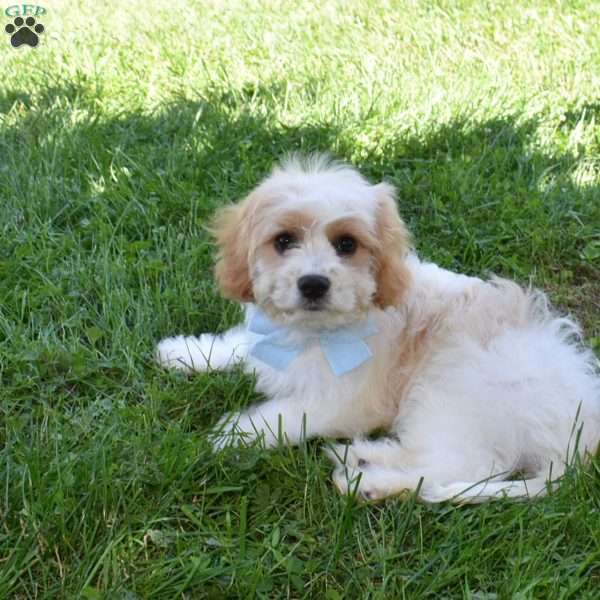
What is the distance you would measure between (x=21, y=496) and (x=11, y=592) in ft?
0.97

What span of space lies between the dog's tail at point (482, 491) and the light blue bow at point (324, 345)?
20.5 inches

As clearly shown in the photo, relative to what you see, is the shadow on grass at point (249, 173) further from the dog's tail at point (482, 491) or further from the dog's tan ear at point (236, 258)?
the dog's tail at point (482, 491)

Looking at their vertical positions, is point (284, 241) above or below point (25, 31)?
below

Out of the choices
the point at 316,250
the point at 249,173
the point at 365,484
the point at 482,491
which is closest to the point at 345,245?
the point at 316,250

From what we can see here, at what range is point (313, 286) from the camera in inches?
109

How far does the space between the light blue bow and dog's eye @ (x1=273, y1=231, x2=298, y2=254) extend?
30 centimetres

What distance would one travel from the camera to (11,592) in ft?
7.48

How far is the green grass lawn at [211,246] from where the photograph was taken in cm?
243

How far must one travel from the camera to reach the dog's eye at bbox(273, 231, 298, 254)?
2.90 meters

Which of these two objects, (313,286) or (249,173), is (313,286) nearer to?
(313,286)

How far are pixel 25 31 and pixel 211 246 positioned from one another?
3.54 meters

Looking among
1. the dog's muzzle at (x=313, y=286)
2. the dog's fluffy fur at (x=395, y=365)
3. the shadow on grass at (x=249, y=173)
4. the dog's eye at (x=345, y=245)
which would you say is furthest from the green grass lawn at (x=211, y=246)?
the dog's eye at (x=345, y=245)

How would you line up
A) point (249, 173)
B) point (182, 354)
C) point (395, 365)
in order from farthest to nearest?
1. point (249, 173)
2. point (182, 354)
3. point (395, 365)

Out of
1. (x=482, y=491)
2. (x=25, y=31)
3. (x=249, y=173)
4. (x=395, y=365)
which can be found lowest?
(x=482, y=491)
